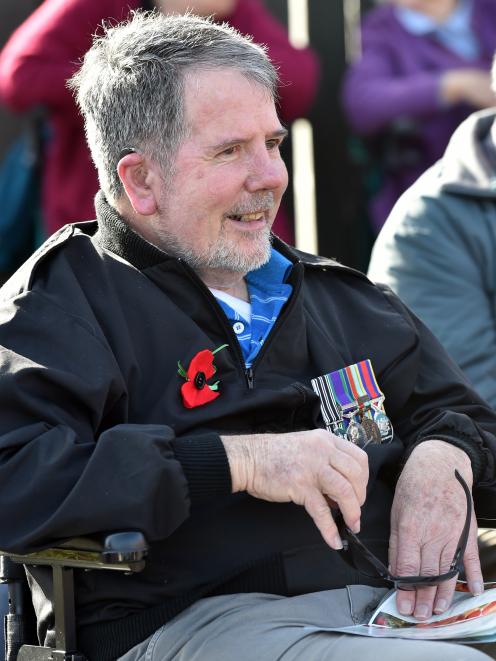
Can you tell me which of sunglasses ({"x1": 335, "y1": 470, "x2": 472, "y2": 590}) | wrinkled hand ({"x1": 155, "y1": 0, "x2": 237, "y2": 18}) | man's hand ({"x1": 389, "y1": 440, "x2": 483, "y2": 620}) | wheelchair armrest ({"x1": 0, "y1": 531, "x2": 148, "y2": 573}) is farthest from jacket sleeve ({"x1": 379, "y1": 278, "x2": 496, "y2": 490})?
wrinkled hand ({"x1": 155, "y1": 0, "x2": 237, "y2": 18})

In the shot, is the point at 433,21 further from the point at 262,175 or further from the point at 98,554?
the point at 98,554

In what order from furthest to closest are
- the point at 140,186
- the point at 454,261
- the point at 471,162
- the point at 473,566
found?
the point at 471,162, the point at 454,261, the point at 140,186, the point at 473,566

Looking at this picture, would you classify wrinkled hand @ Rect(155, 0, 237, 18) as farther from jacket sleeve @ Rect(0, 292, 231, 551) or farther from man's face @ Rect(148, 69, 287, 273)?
jacket sleeve @ Rect(0, 292, 231, 551)

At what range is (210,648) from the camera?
259 cm

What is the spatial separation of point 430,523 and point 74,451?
33.2 inches

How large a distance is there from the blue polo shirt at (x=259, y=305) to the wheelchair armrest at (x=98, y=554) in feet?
2.05

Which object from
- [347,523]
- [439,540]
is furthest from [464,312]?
[347,523]

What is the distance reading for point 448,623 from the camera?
271cm

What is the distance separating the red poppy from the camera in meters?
2.80

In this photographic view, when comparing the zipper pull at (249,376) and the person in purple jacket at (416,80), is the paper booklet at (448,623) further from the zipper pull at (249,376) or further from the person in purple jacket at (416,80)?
the person in purple jacket at (416,80)

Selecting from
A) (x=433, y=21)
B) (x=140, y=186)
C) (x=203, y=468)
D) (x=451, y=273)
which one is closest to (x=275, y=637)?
(x=203, y=468)

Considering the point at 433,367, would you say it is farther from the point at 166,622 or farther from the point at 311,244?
the point at 311,244

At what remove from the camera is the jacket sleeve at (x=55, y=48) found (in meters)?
4.65

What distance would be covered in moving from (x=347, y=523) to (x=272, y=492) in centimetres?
17
